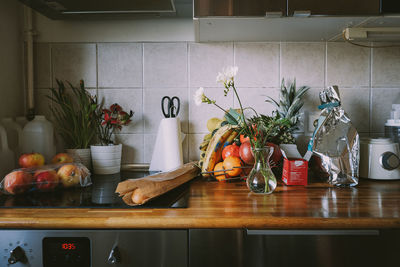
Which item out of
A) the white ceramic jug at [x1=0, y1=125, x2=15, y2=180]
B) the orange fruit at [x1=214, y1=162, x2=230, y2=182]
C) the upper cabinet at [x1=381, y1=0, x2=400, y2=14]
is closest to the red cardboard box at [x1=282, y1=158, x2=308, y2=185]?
the orange fruit at [x1=214, y1=162, x2=230, y2=182]

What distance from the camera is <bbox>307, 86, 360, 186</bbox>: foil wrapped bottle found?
1122 millimetres

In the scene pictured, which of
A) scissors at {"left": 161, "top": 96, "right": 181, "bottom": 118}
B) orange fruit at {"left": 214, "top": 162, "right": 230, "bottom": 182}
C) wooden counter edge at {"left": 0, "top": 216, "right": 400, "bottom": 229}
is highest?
scissors at {"left": 161, "top": 96, "right": 181, "bottom": 118}

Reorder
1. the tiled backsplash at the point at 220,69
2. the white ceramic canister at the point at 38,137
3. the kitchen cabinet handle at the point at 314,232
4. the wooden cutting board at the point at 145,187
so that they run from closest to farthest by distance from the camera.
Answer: the kitchen cabinet handle at the point at 314,232, the wooden cutting board at the point at 145,187, the white ceramic canister at the point at 38,137, the tiled backsplash at the point at 220,69

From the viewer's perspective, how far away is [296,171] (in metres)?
1.11

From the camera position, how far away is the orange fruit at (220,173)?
1174mm

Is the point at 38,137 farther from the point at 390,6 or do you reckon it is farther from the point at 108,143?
the point at 390,6

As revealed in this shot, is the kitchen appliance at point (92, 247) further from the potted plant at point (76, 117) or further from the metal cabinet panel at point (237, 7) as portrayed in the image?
the metal cabinet panel at point (237, 7)

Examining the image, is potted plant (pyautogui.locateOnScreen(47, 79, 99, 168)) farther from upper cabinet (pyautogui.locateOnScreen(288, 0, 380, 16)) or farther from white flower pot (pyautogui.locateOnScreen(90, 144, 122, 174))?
upper cabinet (pyautogui.locateOnScreen(288, 0, 380, 16))

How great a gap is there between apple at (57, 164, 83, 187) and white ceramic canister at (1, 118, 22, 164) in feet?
1.28

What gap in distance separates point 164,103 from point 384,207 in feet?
3.35

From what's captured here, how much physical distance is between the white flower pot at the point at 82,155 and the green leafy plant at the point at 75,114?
38 mm

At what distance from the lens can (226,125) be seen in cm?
128

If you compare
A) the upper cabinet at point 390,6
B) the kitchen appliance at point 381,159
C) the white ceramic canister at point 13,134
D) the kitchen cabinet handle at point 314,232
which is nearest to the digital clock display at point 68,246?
the kitchen cabinet handle at point 314,232

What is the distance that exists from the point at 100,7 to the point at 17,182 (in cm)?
77
